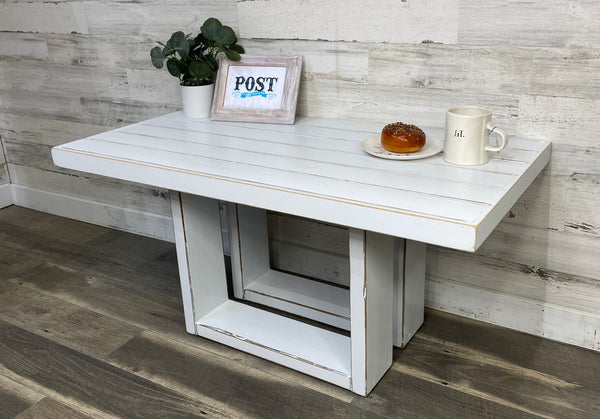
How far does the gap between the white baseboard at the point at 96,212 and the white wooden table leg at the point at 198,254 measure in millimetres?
655

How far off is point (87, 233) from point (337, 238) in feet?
3.94

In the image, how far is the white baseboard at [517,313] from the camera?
1707 millimetres

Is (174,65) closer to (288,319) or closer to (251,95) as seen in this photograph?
(251,95)

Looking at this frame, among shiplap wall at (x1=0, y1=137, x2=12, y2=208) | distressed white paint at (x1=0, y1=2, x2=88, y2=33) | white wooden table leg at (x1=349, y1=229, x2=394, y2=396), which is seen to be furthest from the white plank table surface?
shiplap wall at (x1=0, y1=137, x2=12, y2=208)

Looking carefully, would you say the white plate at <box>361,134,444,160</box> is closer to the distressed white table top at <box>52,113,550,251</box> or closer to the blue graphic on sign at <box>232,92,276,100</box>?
the distressed white table top at <box>52,113,550,251</box>

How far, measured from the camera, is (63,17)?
2.45m

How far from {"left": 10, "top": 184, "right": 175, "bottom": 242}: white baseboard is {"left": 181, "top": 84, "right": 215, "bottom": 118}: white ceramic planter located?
25.3 inches

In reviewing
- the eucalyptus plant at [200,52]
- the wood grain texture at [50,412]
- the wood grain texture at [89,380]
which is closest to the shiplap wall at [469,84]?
the eucalyptus plant at [200,52]

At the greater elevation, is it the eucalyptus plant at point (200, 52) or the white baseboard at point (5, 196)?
the eucalyptus plant at point (200, 52)

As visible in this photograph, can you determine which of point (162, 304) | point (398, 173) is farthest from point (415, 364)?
point (162, 304)

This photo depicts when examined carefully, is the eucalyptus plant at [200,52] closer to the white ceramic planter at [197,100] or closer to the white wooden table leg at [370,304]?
the white ceramic planter at [197,100]

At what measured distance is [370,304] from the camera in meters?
1.50

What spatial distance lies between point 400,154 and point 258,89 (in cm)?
59

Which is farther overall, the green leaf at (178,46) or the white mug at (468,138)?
the green leaf at (178,46)
